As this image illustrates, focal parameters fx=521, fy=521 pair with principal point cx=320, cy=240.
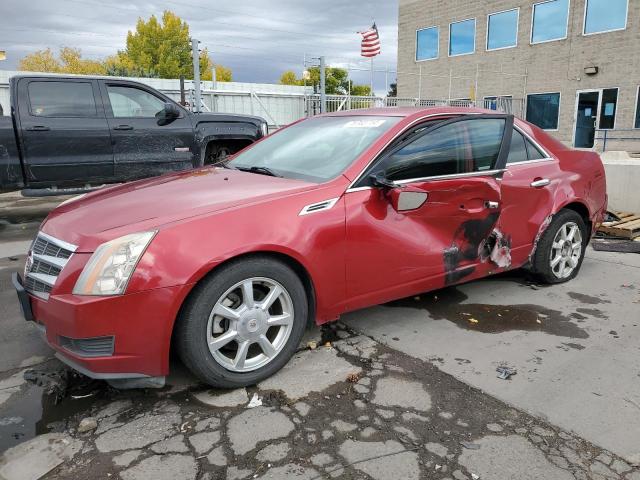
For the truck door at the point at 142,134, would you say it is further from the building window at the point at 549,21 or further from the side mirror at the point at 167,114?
the building window at the point at 549,21

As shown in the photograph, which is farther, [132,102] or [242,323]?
[132,102]

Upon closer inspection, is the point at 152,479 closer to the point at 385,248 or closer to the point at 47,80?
the point at 385,248

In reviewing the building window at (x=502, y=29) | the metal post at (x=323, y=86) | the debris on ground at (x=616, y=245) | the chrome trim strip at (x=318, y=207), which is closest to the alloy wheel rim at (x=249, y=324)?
the chrome trim strip at (x=318, y=207)

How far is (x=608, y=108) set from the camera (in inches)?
720

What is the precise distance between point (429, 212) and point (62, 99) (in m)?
5.80

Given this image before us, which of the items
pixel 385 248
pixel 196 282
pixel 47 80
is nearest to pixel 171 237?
pixel 196 282

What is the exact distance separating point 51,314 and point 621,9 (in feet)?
67.2

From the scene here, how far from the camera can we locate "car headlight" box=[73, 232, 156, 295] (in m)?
2.46

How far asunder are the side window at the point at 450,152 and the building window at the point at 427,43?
21.7 metres

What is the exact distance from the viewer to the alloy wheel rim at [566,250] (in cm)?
451

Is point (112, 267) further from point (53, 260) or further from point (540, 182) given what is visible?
point (540, 182)

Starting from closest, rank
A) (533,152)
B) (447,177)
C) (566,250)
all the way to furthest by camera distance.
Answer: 1. (447,177)
2. (533,152)
3. (566,250)

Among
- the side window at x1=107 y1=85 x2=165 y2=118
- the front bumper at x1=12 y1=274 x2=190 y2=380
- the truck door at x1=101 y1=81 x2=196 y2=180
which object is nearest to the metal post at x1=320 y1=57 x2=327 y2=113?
the truck door at x1=101 y1=81 x2=196 y2=180

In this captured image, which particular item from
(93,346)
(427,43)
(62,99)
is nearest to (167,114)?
(62,99)
